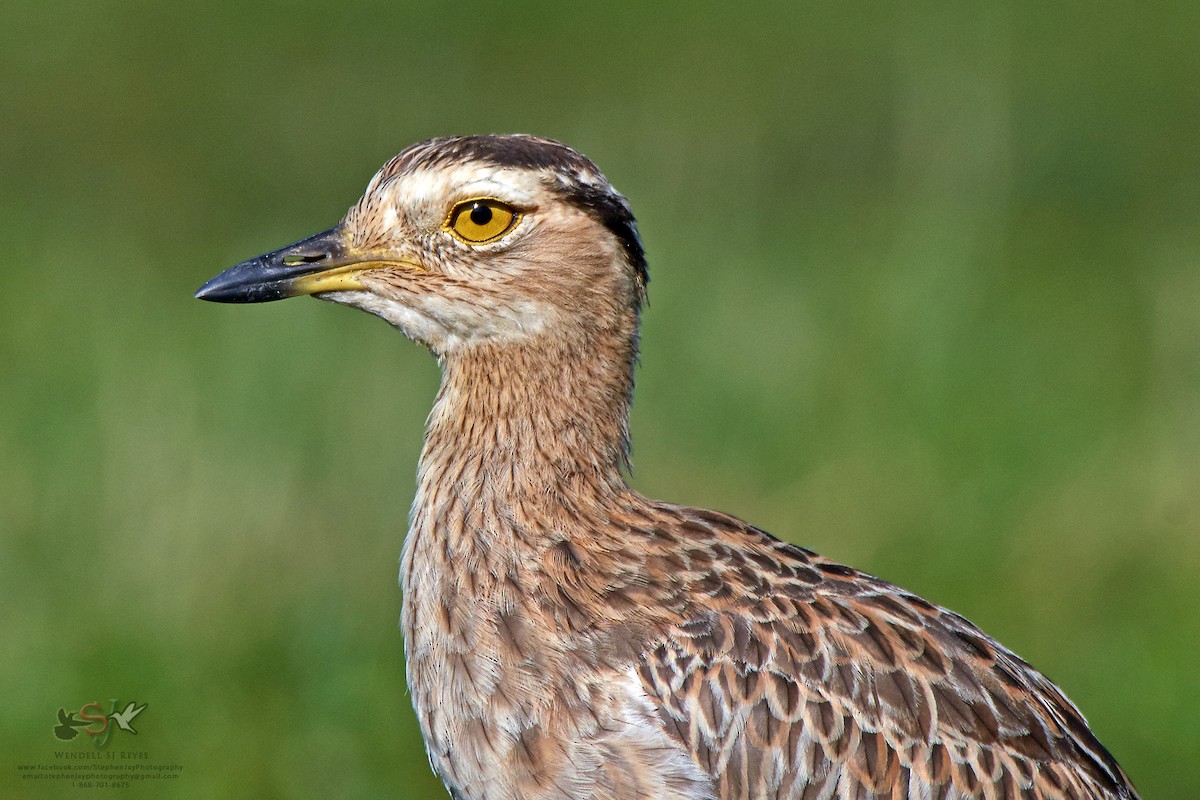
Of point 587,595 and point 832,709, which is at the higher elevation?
point 587,595

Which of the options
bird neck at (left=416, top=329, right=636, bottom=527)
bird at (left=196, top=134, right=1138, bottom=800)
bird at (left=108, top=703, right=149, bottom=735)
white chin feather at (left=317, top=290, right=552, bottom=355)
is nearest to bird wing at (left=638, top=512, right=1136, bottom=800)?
bird at (left=196, top=134, right=1138, bottom=800)

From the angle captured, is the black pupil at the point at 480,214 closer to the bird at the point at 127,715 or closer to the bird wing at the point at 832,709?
the bird wing at the point at 832,709

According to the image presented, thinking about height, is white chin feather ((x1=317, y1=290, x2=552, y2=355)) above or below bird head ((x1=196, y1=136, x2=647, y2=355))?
below

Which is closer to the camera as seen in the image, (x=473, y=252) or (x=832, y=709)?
(x=832, y=709)

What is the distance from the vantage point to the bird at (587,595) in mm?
5902

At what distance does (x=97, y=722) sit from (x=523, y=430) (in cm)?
400

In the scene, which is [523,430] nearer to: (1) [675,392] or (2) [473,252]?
(2) [473,252]

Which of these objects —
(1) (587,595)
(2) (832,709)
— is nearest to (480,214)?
(1) (587,595)

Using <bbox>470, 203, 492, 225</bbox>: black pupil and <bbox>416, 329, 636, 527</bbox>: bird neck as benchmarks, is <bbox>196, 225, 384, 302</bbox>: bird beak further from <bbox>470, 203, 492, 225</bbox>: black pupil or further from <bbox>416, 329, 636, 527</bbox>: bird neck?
<bbox>416, 329, 636, 527</bbox>: bird neck

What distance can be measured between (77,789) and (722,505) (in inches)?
195

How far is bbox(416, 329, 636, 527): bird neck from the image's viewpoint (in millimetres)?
6441

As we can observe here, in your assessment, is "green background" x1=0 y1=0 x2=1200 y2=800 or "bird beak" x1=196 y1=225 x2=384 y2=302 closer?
"bird beak" x1=196 y1=225 x2=384 y2=302

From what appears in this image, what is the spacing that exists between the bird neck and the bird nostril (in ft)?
1.98

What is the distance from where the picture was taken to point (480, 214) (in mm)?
6398
